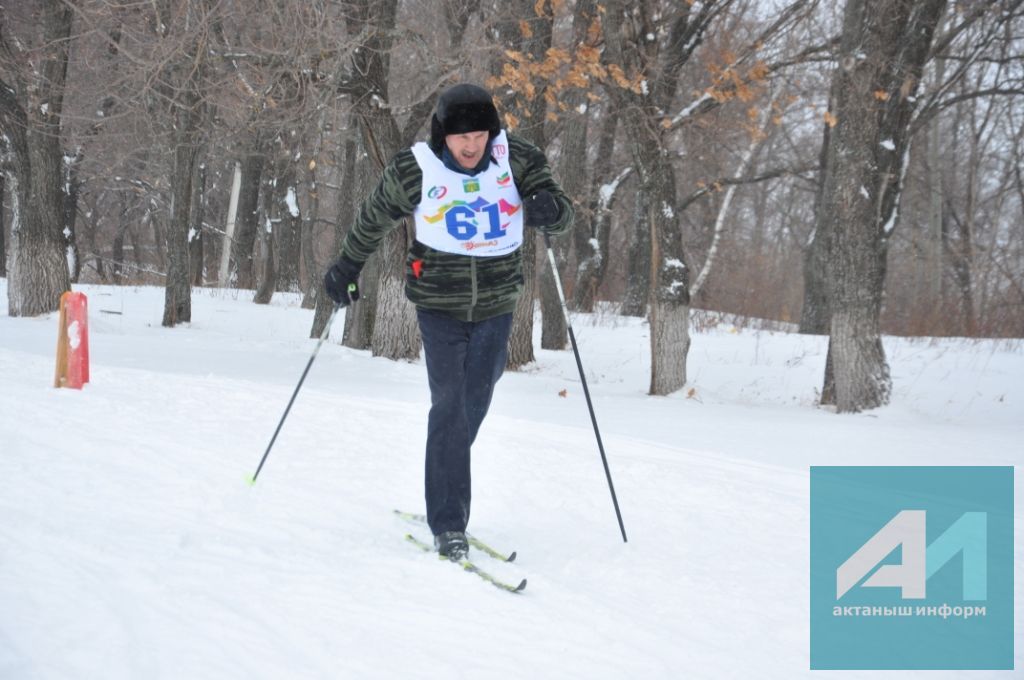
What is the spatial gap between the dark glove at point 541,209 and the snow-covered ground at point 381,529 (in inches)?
58.5

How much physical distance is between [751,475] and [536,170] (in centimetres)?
277

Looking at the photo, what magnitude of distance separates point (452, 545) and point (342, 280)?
1337mm

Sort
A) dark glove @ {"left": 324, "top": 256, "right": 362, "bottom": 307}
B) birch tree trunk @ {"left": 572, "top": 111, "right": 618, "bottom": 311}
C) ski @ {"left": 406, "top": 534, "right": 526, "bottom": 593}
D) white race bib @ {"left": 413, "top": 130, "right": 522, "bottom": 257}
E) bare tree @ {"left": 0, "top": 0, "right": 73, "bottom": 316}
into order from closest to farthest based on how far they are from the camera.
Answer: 1. ski @ {"left": 406, "top": 534, "right": 526, "bottom": 593}
2. white race bib @ {"left": 413, "top": 130, "right": 522, "bottom": 257}
3. dark glove @ {"left": 324, "top": 256, "right": 362, "bottom": 307}
4. bare tree @ {"left": 0, "top": 0, "right": 73, "bottom": 316}
5. birch tree trunk @ {"left": 572, "top": 111, "right": 618, "bottom": 311}

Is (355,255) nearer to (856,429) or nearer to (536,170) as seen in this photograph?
(536,170)

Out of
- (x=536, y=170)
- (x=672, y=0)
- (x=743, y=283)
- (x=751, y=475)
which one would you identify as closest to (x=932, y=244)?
(x=743, y=283)

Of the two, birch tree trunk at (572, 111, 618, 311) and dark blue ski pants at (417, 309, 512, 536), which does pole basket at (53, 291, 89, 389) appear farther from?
birch tree trunk at (572, 111, 618, 311)

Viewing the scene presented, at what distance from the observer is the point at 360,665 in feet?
8.61

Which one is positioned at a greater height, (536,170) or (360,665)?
(536,170)

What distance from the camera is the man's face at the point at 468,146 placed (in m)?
3.75

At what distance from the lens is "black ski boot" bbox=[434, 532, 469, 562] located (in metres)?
3.78

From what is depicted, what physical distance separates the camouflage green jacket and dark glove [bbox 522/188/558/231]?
0.05 m

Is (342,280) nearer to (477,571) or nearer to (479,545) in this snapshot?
(479,545)
